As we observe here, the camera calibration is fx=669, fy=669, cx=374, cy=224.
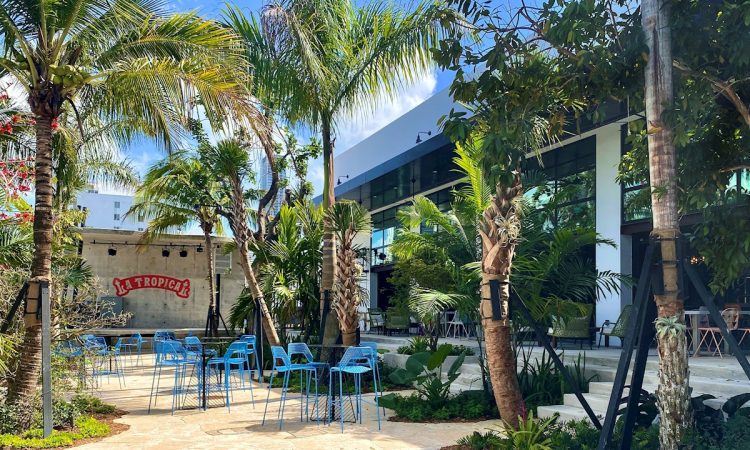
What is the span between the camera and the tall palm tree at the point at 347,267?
36.3 feet

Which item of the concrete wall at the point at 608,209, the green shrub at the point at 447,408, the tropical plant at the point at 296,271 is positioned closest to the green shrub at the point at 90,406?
the green shrub at the point at 447,408

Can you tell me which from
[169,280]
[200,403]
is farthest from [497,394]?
[169,280]

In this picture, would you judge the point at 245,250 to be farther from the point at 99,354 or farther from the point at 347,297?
the point at 99,354

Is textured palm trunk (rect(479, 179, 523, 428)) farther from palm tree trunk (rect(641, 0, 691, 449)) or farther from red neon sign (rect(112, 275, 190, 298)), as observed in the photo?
red neon sign (rect(112, 275, 190, 298))

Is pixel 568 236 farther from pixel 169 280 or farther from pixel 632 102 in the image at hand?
pixel 169 280

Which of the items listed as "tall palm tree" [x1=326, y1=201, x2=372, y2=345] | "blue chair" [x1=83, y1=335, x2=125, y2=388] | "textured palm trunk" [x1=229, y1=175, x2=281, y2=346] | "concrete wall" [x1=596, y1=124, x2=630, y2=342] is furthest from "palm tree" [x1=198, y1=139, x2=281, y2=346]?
"concrete wall" [x1=596, y1=124, x2=630, y2=342]

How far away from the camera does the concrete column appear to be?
13727mm

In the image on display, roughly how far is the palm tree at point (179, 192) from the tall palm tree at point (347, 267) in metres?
4.10

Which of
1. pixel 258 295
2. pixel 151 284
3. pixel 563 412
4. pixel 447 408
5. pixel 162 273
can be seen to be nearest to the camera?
pixel 563 412

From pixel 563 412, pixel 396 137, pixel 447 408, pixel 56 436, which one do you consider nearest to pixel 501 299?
pixel 563 412

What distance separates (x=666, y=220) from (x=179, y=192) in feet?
42.9

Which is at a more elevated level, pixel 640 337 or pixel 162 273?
pixel 162 273

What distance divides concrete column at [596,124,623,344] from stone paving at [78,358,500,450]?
6308 millimetres

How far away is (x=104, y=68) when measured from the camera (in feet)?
27.1
